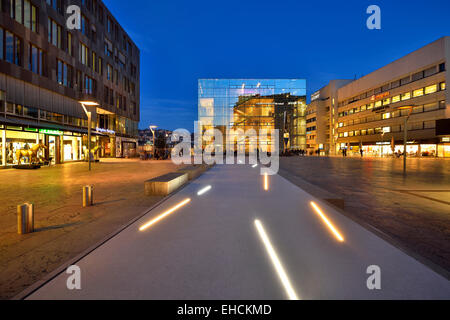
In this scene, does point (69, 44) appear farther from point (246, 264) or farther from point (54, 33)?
point (246, 264)

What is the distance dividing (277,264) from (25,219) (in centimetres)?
494

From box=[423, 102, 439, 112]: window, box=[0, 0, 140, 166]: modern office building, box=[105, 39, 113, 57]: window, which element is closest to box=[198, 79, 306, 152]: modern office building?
box=[0, 0, 140, 166]: modern office building

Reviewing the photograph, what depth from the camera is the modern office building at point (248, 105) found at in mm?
58438

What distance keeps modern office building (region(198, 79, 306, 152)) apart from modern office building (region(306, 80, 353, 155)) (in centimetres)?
2378

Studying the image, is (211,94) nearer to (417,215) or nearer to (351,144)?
(351,144)

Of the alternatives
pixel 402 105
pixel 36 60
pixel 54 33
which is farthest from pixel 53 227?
pixel 402 105

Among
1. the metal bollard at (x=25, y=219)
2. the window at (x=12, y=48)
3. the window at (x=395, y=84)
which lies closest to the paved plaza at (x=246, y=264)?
the metal bollard at (x=25, y=219)

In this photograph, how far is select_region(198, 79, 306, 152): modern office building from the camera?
58438 millimetres

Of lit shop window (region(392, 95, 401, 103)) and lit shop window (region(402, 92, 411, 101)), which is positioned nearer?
lit shop window (region(402, 92, 411, 101))

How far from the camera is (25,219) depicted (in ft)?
15.8

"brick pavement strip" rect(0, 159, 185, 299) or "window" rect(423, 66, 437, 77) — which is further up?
"window" rect(423, 66, 437, 77)

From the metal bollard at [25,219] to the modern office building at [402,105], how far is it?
121 ft

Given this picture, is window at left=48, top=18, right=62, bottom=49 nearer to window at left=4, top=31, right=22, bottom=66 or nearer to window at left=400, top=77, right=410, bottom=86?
window at left=4, top=31, right=22, bottom=66
